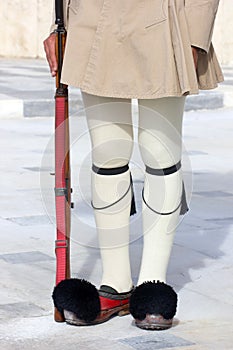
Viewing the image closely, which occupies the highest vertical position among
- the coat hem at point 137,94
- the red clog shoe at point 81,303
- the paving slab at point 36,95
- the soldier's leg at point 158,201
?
the coat hem at point 137,94

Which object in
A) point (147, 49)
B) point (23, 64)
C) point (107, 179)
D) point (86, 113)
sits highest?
point (147, 49)

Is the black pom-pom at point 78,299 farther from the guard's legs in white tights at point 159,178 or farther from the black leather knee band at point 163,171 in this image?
the black leather knee band at point 163,171

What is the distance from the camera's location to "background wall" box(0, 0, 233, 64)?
1566cm

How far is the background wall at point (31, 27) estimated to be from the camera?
15.7 meters

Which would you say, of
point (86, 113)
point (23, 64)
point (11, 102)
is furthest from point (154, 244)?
point (23, 64)

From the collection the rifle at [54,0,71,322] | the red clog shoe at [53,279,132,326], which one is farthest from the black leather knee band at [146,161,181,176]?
the red clog shoe at [53,279,132,326]

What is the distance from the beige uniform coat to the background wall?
12172 millimetres

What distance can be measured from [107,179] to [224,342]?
0.69 metres

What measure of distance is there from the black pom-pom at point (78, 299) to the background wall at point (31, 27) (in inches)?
480

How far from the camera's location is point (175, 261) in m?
4.61

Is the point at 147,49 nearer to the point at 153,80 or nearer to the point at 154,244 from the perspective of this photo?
the point at 153,80

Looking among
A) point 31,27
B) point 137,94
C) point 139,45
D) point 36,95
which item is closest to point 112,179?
point 137,94

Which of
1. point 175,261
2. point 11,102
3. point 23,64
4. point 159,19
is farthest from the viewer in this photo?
point 23,64

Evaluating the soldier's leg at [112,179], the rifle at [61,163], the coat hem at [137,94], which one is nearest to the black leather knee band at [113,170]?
the soldier's leg at [112,179]
